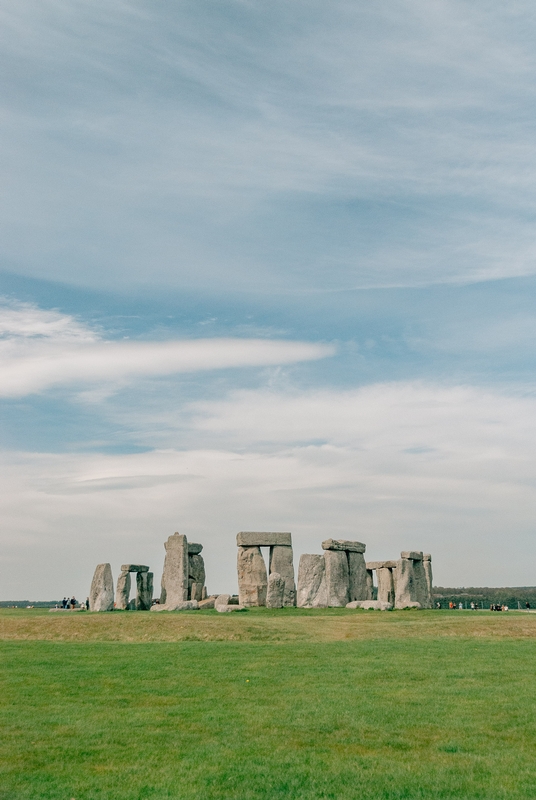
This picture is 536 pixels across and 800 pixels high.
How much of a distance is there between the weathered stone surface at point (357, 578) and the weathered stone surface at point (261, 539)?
3185mm

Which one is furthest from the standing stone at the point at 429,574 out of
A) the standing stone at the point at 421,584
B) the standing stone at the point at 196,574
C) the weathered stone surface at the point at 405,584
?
the standing stone at the point at 196,574

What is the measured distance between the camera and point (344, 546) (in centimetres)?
3366

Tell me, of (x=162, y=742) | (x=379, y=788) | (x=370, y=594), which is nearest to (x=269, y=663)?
(x=162, y=742)

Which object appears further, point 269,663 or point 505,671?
point 269,663

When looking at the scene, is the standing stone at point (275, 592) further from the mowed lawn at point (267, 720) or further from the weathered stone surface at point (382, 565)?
the mowed lawn at point (267, 720)

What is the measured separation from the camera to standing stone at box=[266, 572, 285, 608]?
101ft

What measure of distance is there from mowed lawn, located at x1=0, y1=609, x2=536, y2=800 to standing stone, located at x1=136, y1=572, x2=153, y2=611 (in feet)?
54.4

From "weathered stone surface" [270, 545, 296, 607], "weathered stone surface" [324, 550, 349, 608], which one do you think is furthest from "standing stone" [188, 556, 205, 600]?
"weathered stone surface" [324, 550, 349, 608]

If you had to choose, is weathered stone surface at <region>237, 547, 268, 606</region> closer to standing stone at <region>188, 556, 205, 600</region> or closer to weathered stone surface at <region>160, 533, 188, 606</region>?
weathered stone surface at <region>160, 533, 188, 606</region>

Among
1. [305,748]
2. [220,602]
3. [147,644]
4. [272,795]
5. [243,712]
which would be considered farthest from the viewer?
[220,602]

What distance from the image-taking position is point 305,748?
8.75m

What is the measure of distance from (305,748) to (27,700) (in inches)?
190

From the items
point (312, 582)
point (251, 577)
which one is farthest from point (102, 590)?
point (312, 582)

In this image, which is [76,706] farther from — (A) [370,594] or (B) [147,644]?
(A) [370,594]
